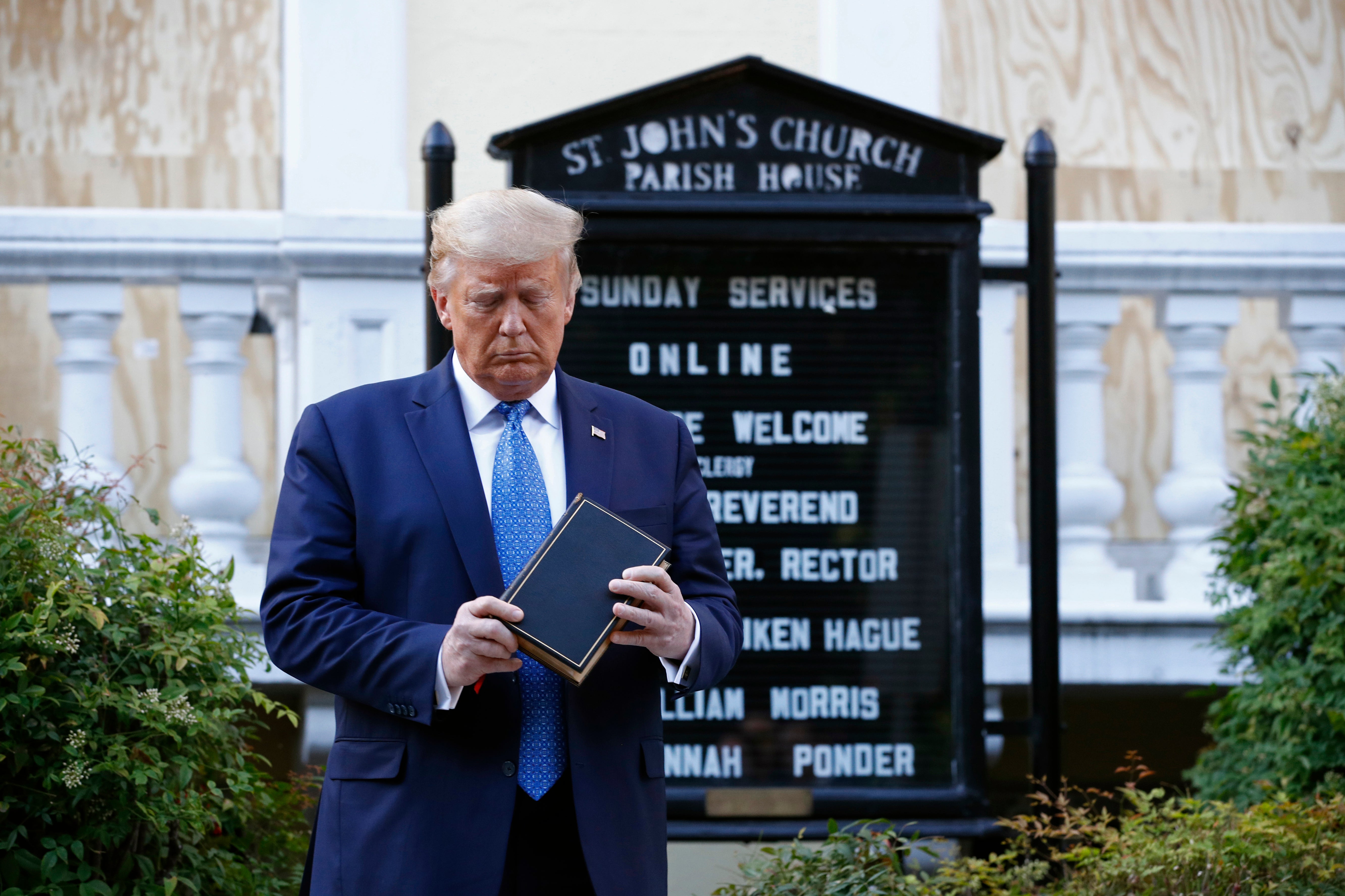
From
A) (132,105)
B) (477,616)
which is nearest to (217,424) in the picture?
(132,105)

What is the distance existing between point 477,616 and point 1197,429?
332 centimetres

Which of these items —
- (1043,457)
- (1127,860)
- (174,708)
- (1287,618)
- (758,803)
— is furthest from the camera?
(1043,457)

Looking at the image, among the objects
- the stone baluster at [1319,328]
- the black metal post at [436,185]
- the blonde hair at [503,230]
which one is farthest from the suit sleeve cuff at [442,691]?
the stone baluster at [1319,328]

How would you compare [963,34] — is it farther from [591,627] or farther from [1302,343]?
[591,627]

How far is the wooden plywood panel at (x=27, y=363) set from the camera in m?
5.07

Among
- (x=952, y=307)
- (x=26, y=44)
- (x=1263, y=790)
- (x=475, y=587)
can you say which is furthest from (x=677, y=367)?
(x=26, y=44)

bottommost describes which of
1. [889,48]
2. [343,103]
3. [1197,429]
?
[1197,429]

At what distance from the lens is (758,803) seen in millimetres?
3547

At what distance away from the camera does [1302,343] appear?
15.0 ft

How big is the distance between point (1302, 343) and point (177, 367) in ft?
13.1

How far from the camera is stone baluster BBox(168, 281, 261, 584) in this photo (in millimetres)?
4340

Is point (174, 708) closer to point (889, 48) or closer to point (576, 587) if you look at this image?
point (576, 587)

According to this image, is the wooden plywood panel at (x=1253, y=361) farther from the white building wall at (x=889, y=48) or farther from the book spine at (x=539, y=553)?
the book spine at (x=539, y=553)

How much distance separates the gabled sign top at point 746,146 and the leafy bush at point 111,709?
1.36 m
